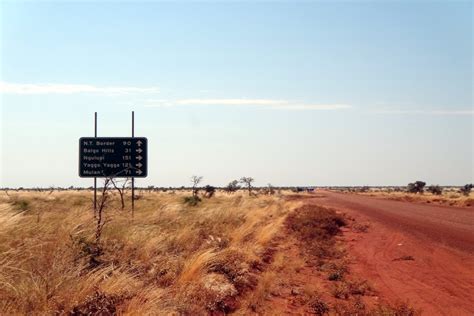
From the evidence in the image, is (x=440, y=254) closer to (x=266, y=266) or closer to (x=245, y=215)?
(x=266, y=266)

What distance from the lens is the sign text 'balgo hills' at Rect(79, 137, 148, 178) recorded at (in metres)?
20.1

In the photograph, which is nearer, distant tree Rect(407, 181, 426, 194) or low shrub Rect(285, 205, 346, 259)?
low shrub Rect(285, 205, 346, 259)

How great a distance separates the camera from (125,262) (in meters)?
9.77

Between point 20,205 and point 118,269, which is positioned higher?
point 20,205

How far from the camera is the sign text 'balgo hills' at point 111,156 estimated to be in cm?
2011

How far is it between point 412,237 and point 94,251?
491 inches

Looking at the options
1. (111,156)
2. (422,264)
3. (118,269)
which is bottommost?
(422,264)

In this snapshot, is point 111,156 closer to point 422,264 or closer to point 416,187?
point 422,264

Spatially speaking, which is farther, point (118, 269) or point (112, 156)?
point (112, 156)

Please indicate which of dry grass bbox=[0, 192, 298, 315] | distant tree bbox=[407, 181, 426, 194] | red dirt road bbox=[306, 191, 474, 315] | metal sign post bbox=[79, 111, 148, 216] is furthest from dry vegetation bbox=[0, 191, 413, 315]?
distant tree bbox=[407, 181, 426, 194]

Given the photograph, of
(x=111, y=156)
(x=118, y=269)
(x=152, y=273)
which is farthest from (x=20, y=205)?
(x=118, y=269)

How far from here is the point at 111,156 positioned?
20.3m

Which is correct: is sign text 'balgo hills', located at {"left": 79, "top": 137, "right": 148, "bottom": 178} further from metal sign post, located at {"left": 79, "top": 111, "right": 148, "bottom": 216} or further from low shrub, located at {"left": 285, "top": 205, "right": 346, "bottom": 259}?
low shrub, located at {"left": 285, "top": 205, "right": 346, "bottom": 259}

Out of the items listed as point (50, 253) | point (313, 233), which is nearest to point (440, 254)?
point (313, 233)
